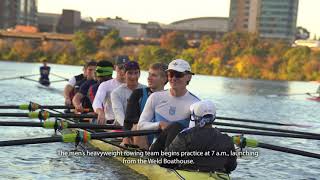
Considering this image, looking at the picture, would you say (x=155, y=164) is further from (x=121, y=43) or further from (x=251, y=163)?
(x=121, y=43)

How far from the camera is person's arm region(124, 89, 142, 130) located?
992cm

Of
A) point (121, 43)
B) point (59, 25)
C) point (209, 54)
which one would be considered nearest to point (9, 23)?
point (59, 25)

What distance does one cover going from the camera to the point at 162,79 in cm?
969

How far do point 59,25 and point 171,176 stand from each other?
176m

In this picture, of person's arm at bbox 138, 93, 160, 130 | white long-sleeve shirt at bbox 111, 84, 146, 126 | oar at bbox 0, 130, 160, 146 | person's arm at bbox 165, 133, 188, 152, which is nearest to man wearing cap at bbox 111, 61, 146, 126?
white long-sleeve shirt at bbox 111, 84, 146, 126

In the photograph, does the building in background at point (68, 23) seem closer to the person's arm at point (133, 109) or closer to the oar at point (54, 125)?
the oar at point (54, 125)

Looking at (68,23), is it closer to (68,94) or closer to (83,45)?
(83,45)

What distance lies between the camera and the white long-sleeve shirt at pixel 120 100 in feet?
36.4

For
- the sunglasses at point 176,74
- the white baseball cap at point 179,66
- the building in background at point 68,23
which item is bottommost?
the building in background at point 68,23

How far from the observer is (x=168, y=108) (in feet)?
29.6

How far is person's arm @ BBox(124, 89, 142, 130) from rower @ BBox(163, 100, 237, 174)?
2.26 metres

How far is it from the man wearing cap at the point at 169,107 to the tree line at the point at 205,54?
9660cm

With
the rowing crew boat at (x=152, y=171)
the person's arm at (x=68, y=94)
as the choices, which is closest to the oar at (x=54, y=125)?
the rowing crew boat at (x=152, y=171)

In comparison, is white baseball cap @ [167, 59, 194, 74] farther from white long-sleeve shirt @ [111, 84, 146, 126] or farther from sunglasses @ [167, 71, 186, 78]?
white long-sleeve shirt @ [111, 84, 146, 126]
